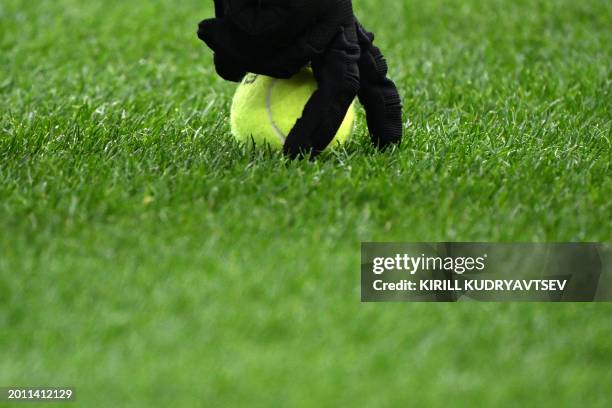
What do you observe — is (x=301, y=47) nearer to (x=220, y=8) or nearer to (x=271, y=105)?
(x=271, y=105)

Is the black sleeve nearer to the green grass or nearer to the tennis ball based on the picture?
the tennis ball

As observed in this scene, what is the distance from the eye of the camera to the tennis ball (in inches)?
166

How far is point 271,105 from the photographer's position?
425 centimetres

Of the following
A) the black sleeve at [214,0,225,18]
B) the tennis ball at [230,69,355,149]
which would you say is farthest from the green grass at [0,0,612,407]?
the black sleeve at [214,0,225,18]

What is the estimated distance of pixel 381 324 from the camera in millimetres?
3117

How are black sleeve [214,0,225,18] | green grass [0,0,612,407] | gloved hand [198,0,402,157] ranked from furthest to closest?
black sleeve [214,0,225,18] < gloved hand [198,0,402,157] < green grass [0,0,612,407]

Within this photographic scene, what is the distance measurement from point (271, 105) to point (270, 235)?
0.81 m

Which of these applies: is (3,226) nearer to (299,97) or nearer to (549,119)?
(299,97)

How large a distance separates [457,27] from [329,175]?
11.9 ft

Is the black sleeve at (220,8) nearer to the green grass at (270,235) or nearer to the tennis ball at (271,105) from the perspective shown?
the tennis ball at (271,105)

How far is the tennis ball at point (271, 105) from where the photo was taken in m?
4.22

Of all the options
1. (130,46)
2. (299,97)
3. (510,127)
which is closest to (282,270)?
(299,97)

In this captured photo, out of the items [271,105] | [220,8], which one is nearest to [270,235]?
[271,105]

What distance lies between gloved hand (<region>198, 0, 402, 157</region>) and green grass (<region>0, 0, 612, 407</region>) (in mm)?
198
